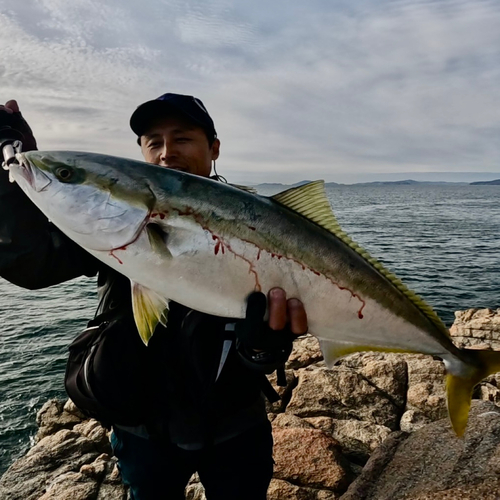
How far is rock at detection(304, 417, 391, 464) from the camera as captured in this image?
563cm

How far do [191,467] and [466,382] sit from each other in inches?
76.2

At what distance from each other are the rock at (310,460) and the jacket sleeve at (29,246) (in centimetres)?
350

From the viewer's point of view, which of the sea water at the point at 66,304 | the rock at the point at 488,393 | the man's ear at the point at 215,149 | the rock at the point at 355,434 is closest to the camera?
the man's ear at the point at 215,149

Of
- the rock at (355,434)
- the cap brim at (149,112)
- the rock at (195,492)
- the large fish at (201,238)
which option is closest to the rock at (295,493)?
the rock at (195,492)

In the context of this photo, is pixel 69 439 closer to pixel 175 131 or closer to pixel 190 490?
pixel 190 490

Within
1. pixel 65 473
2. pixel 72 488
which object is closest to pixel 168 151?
pixel 72 488

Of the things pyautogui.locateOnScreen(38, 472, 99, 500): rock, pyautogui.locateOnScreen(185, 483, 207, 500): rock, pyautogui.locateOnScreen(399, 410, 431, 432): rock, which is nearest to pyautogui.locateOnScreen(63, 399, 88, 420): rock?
pyautogui.locateOnScreen(38, 472, 99, 500): rock

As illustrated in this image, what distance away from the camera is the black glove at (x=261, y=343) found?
2.62m

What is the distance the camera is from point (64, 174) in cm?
248

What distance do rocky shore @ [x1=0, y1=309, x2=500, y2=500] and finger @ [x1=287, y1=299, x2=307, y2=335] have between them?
6.51ft

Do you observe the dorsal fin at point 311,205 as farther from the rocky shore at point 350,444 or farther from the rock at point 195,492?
the rock at point 195,492

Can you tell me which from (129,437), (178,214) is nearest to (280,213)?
(178,214)

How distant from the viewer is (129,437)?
2.94 m

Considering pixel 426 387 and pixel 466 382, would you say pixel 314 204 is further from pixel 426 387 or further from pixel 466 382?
pixel 426 387
